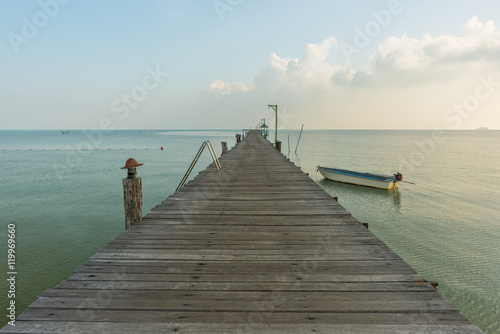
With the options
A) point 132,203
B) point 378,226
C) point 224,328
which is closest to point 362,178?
point 378,226

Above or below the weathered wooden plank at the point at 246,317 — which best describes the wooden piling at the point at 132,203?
above

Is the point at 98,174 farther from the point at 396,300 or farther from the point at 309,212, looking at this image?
the point at 396,300

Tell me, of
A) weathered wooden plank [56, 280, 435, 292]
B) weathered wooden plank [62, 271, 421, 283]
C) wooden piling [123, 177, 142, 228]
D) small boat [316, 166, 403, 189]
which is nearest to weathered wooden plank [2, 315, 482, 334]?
weathered wooden plank [56, 280, 435, 292]

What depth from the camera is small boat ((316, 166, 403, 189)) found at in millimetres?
21750

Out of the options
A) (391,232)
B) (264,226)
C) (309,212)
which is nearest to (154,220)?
(264,226)

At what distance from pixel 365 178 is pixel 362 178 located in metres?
0.26

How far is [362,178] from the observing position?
2320 cm

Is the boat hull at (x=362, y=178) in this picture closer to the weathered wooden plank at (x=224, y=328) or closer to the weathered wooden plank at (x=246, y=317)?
the weathered wooden plank at (x=246, y=317)

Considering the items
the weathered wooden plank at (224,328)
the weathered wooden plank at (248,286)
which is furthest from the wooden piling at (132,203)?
the weathered wooden plank at (224,328)

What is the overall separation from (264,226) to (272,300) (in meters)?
2.36

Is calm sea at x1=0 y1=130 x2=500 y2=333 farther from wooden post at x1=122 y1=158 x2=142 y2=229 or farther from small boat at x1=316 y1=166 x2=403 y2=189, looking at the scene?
wooden post at x1=122 y1=158 x2=142 y2=229

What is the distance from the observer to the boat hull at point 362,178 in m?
21.8

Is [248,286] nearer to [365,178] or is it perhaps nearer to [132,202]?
[132,202]

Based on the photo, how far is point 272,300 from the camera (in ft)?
9.10
